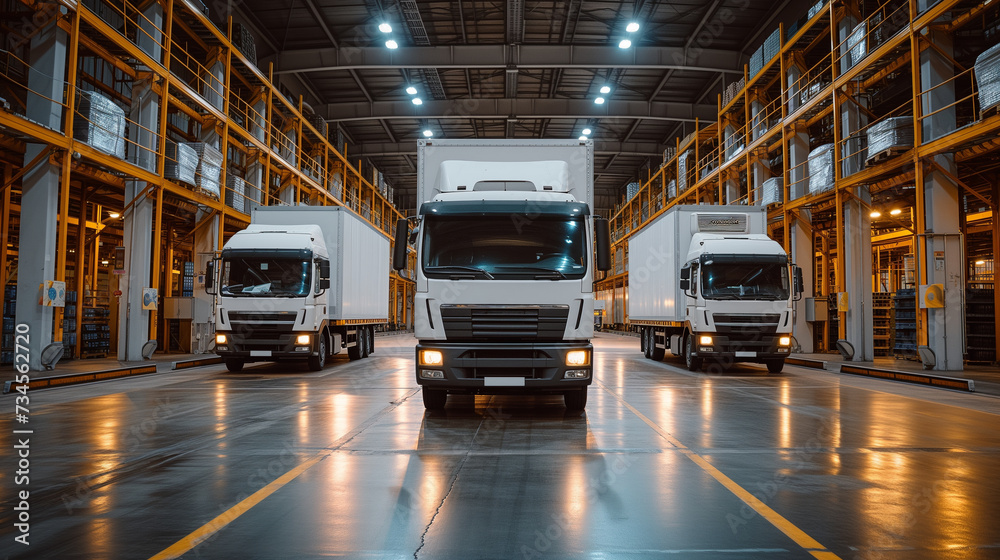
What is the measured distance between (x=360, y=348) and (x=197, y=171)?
768 centimetres

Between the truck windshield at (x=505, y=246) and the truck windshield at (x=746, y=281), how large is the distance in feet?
25.9

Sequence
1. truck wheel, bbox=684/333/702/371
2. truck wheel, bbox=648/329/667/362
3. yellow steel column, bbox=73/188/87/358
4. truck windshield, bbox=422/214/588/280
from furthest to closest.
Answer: truck wheel, bbox=648/329/667/362 → yellow steel column, bbox=73/188/87/358 → truck wheel, bbox=684/333/702/371 → truck windshield, bbox=422/214/588/280

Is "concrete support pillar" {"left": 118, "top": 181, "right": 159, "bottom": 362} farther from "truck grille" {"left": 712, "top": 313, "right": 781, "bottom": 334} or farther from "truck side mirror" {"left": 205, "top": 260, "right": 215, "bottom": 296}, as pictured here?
"truck grille" {"left": 712, "top": 313, "right": 781, "bottom": 334}

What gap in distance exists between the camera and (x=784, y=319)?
15.1 meters

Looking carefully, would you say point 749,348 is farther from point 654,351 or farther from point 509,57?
point 509,57

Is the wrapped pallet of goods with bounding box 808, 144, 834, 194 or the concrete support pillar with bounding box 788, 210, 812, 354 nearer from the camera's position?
the wrapped pallet of goods with bounding box 808, 144, 834, 194

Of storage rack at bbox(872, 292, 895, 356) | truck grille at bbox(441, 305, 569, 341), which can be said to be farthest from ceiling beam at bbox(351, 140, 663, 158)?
truck grille at bbox(441, 305, 569, 341)

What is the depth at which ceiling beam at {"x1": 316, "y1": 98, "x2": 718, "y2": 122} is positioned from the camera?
31.5 meters

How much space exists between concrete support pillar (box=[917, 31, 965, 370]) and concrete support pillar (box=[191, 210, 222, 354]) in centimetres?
1919

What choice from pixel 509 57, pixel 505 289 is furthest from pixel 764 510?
pixel 509 57

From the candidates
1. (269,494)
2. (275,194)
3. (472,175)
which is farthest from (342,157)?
(269,494)

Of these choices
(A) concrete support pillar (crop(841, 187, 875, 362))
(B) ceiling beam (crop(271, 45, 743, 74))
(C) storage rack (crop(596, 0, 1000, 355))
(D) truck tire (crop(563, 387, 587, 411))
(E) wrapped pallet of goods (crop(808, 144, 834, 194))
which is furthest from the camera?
(B) ceiling beam (crop(271, 45, 743, 74))

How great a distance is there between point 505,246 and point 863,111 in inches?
659

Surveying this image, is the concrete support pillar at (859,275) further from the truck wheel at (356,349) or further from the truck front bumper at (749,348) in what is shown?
the truck wheel at (356,349)
